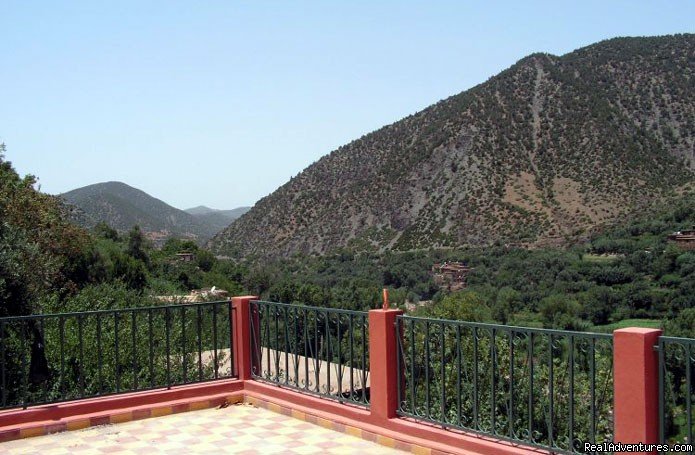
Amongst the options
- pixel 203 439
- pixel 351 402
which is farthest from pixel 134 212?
pixel 351 402

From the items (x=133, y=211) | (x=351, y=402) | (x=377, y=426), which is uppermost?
(x=133, y=211)

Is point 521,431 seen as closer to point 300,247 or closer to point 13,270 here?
point 13,270

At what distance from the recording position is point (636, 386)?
14.1 feet

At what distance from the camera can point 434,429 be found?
5777 millimetres

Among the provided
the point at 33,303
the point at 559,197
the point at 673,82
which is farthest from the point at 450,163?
the point at 33,303

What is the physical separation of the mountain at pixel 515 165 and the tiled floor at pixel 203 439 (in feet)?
143

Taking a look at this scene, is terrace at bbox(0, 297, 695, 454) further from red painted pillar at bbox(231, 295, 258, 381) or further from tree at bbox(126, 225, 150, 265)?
tree at bbox(126, 225, 150, 265)

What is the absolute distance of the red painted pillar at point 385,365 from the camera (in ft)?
20.2

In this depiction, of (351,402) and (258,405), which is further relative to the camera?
(258,405)

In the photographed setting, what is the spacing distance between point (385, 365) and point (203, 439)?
73.3 inches

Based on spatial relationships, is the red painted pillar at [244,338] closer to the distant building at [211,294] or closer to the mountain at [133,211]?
the distant building at [211,294]

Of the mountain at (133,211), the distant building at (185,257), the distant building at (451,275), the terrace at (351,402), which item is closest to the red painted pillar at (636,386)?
the terrace at (351,402)

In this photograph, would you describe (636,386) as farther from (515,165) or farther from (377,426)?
(515,165)

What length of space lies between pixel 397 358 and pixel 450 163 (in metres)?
54.0
